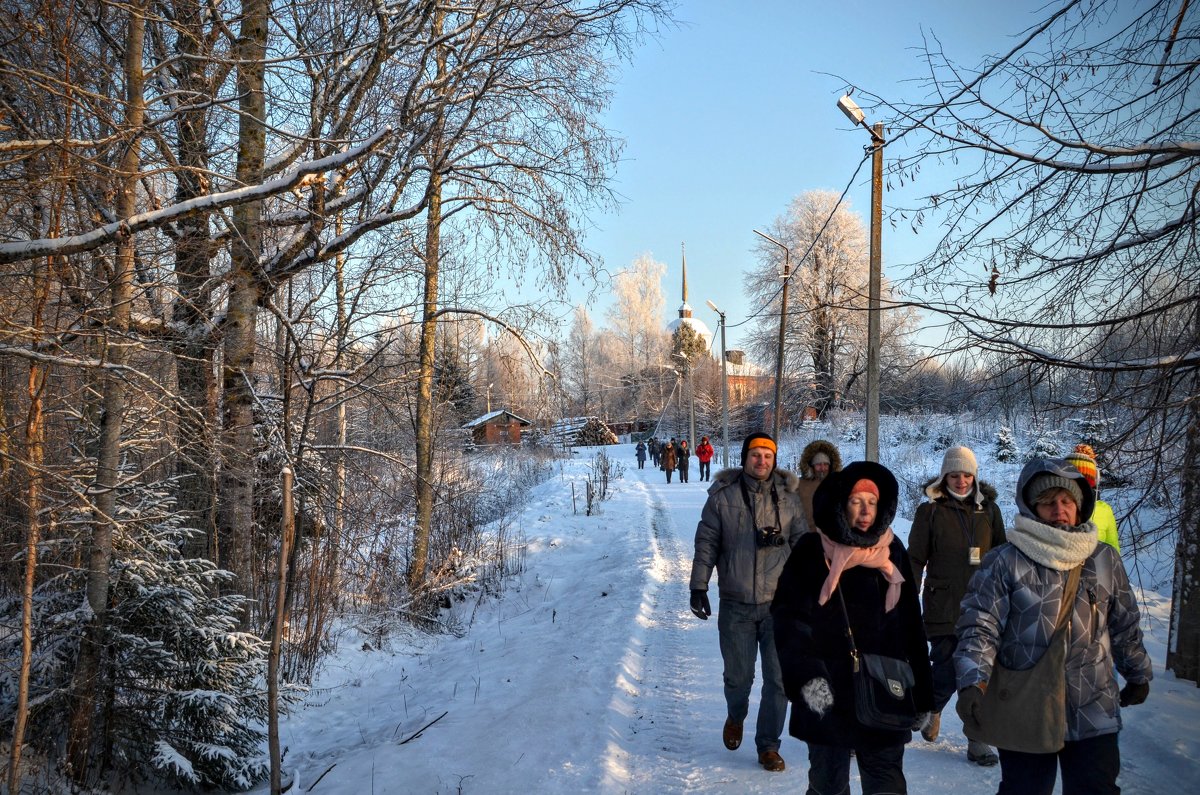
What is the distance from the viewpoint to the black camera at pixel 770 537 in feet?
15.9

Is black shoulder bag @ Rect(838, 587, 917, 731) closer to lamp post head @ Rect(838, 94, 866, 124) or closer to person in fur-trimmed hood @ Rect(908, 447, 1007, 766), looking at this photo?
person in fur-trimmed hood @ Rect(908, 447, 1007, 766)

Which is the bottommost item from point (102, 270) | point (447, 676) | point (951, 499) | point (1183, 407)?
point (447, 676)

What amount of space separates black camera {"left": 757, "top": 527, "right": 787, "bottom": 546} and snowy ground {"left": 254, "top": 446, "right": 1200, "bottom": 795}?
132 centimetres

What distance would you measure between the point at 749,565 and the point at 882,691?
1745 millimetres

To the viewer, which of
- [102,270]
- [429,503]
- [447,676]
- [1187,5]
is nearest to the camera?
[1187,5]

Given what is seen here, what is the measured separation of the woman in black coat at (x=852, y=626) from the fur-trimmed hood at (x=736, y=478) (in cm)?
167

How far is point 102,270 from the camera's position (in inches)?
179

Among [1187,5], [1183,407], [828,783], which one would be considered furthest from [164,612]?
[1187,5]

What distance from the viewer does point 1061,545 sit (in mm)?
3027

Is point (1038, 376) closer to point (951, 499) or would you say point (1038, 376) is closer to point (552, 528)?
point (951, 499)

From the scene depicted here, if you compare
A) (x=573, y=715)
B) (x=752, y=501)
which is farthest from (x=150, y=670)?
(x=752, y=501)

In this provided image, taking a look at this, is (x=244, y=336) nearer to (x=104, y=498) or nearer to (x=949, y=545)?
(x=104, y=498)

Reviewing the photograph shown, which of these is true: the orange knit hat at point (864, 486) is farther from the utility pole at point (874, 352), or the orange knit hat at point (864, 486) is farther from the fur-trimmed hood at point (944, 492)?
the utility pole at point (874, 352)

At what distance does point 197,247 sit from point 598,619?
19.5ft
